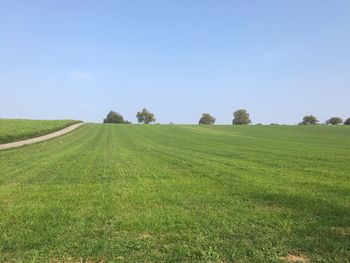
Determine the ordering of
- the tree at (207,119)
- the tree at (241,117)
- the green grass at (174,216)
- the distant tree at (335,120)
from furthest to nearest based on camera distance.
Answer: the tree at (207,119), the tree at (241,117), the distant tree at (335,120), the green grass at (174,216)

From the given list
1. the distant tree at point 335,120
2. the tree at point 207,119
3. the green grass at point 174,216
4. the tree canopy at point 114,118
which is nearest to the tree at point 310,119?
the distant tree at point 335,120

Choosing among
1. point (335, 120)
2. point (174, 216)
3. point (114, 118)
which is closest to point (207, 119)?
point (114, 118)

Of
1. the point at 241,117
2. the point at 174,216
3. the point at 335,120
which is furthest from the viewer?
the point at 241,117

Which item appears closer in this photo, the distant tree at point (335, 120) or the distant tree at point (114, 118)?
the distant tree at point (335, 120)

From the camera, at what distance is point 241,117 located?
168 m

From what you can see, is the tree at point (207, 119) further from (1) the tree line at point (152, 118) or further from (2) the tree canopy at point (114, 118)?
(2) the tree canopy at point (114, 118)

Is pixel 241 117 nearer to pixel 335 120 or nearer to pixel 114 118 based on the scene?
pixel 335 120

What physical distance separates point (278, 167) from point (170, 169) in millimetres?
5380

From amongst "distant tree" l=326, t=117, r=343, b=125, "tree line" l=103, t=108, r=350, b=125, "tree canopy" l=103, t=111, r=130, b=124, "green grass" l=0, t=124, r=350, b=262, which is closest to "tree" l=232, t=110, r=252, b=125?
"tree line" l=103, t=108, r=350, b=125

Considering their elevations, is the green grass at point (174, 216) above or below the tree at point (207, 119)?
below

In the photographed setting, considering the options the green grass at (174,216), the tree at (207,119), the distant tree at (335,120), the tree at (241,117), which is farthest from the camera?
the tree at (207,119)

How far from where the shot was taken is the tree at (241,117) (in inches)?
6590

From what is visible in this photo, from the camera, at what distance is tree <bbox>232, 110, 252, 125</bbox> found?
167 meters

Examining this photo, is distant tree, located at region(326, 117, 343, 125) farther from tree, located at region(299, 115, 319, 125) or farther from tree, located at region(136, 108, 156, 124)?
tree, located at region(136, 108, 156, 124)
